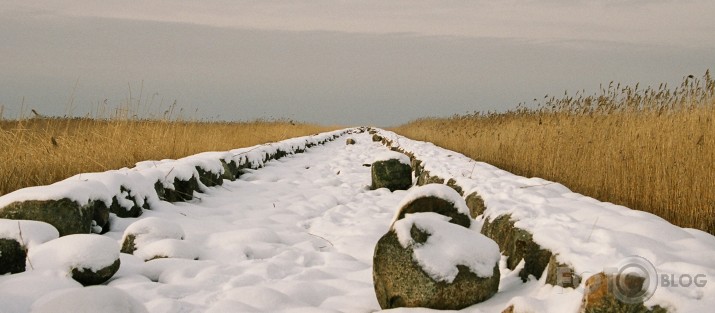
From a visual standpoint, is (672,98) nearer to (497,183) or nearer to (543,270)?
(497,183)

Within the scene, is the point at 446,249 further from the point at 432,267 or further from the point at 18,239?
the point at 18,239

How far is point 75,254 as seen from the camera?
283 cm

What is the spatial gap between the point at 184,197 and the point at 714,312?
4900 millimetres

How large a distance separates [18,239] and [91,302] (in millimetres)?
1624

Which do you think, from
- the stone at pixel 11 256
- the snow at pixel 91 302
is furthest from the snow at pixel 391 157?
the snow at pixel 91 302

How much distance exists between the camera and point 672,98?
5367mm

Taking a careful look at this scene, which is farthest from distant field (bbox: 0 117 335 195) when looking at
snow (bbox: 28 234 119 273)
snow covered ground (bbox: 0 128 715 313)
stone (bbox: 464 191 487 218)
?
stone (bbox: 464 191 487 218)

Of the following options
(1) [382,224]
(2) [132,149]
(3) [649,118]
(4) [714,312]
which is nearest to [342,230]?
(1) [382,224]

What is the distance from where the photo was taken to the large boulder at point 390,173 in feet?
22.4

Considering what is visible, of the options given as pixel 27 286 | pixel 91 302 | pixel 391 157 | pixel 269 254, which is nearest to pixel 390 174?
pixel 391 157

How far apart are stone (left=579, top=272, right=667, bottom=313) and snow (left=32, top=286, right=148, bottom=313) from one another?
1.65 meters

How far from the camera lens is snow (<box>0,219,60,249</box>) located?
9.92 ft

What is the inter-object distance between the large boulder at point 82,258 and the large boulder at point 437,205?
6.10 feet

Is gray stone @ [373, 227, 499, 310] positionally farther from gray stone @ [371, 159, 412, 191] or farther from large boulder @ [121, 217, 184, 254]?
gray stone @ [371, 159, 412, 191]
